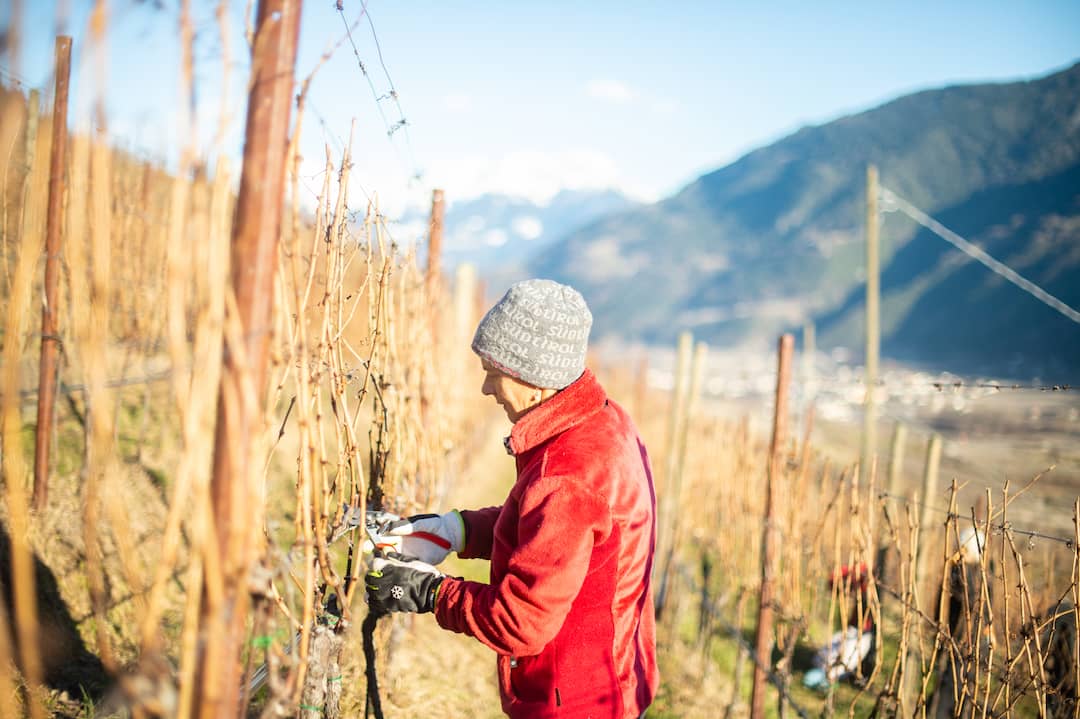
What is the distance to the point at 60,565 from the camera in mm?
3143

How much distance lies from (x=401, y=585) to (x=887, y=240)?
76.5m

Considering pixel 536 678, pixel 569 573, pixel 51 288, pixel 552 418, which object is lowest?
pixel 536 678

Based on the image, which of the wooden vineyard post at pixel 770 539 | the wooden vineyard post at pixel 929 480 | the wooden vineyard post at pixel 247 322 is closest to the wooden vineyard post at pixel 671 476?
the wooden vineyard post at pixel 929 480

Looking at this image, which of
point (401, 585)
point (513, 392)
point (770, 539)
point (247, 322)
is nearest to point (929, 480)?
point (770, 539)

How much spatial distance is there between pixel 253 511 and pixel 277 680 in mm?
383

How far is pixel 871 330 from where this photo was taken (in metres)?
6.30

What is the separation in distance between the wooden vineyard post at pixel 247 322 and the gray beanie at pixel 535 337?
26.8 inches

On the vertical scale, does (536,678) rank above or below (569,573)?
below

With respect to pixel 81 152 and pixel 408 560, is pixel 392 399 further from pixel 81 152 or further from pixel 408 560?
pixel 81 152

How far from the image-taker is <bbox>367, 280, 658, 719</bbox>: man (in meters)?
1.40

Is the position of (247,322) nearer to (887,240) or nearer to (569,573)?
(569,573)

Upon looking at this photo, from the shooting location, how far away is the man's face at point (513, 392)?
173 cm

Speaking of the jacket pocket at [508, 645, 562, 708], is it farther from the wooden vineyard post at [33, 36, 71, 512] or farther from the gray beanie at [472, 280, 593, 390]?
the wooden vineyard post at [33, 36, 71, 512]

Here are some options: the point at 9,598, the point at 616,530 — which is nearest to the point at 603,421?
the point at 616,530
